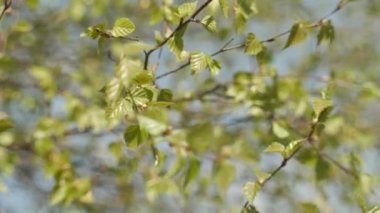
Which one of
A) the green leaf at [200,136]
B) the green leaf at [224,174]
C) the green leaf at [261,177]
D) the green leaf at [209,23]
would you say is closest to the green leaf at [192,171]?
the green leaf at [200,136]

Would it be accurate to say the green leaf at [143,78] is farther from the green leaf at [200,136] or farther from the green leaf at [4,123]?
the green leaf at [200,136]

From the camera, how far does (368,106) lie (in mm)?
4172

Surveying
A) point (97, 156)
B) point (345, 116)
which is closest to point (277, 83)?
point (345, 116)

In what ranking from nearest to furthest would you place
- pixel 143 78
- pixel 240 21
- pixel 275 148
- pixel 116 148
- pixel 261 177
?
pixel 143 78 < pixel 275 148 < pixel 261 177 < pixel 240 21 < pixel 116 148

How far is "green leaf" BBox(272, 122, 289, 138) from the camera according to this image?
7.02 feet

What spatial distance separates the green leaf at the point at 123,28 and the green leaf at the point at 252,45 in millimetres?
317

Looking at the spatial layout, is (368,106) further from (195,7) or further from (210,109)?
(195,7)

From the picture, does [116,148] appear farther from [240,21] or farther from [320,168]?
[240,21]

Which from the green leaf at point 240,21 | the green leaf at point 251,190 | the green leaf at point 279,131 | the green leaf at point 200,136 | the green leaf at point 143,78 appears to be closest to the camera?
the green leaf at point 143,78

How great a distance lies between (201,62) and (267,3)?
2.91 metres

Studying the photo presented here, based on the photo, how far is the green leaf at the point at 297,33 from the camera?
5.54ft

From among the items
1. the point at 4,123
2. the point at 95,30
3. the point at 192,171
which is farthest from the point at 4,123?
the point at 192,171

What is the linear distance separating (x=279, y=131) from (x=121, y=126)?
30.3 inches

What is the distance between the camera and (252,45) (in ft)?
5.11
